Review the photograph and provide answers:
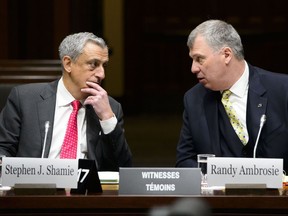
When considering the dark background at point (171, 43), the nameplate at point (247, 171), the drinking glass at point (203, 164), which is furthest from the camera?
the dark background at point (171, 43)

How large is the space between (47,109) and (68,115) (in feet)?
0.34

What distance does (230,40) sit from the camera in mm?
3887

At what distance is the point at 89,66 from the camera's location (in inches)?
151

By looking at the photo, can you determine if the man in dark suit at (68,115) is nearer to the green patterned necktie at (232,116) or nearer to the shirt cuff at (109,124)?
the shirt cuff at (109,124)

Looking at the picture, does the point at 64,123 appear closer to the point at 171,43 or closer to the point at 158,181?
the point at 158,181

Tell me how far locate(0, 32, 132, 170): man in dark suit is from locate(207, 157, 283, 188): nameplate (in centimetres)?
80

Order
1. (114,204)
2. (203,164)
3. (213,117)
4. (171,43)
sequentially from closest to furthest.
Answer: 1. (114,204)
2. (203,164)
3. (213,117)
4. (171,43)

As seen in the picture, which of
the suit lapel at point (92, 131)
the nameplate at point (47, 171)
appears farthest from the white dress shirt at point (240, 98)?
the nameplate at point (47, 171)

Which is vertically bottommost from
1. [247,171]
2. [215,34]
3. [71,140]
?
[247,171]

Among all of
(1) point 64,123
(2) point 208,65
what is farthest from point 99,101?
(2) point 208,65

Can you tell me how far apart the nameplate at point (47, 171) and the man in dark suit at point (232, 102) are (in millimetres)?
967

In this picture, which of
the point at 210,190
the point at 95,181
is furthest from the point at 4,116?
the point at 210,190

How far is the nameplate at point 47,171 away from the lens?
9.96ft

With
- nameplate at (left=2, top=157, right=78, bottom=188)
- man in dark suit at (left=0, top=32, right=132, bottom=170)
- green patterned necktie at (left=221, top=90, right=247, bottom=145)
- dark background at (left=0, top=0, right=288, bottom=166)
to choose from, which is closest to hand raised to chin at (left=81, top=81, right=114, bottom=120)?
man in dark suit at (left=0, top=32, right=132, bottom=170)
